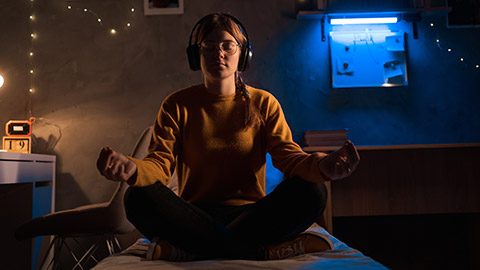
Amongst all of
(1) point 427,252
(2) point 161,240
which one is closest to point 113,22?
(2) point 161,240

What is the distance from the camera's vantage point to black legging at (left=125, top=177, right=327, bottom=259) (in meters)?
0.95

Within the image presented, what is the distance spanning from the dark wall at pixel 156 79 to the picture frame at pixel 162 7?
37mm

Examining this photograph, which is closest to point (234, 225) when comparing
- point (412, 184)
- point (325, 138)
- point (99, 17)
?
point (325, 138)

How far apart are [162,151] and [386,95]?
1.60 metres

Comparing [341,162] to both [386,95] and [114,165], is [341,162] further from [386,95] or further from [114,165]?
[386,95]

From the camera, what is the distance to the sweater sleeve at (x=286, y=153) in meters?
0.95

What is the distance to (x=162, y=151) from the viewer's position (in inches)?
45.8

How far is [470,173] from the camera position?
1.92 meters

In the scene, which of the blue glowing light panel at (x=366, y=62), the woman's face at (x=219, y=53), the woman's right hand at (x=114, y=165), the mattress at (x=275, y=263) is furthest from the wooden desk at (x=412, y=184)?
the woman's right hand at (x=114, y=165)

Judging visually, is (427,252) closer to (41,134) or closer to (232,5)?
(232,5)

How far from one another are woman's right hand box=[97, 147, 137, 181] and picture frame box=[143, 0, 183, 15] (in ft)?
5.42

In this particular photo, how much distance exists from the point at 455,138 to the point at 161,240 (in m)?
1.93

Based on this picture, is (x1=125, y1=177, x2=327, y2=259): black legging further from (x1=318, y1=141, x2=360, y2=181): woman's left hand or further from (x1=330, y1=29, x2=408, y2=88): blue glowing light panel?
(x1=330, y1=29, x2=408, y2=88): blue glowing light panel

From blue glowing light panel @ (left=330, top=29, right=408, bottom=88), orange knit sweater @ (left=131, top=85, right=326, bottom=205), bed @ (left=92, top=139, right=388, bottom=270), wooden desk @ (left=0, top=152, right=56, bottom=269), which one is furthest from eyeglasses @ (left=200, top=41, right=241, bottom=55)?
blue glowing light panel @ (left=330, top=29, right=408, bottom=88)
